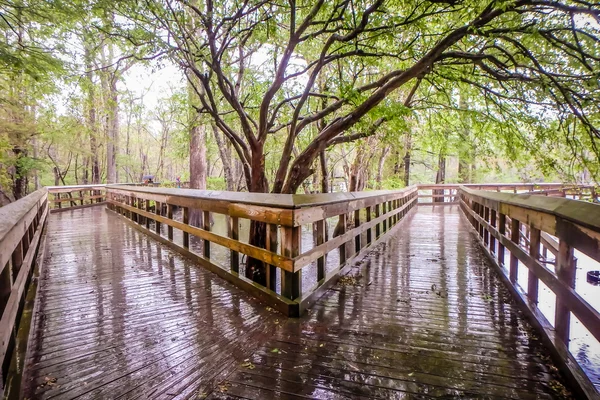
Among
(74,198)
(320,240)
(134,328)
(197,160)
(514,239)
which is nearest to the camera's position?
(134,328)

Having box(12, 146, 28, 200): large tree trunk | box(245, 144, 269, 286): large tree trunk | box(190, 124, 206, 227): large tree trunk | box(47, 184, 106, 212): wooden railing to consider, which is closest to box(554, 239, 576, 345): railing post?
box(245, 144, 269, 286): large tree trunk

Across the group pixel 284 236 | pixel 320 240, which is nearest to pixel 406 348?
pixel 284 236

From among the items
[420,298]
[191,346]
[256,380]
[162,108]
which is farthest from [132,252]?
[162,108]

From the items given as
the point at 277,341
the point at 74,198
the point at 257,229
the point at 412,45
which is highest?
the point at 412,45

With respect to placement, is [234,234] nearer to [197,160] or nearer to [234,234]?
[234,234]

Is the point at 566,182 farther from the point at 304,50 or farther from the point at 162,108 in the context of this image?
the point at 162,108

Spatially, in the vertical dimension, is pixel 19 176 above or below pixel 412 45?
below

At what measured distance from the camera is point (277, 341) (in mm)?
2543

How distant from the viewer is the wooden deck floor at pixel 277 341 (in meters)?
1.97

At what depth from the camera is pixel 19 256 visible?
9.15 ft

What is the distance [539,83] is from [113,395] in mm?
6118

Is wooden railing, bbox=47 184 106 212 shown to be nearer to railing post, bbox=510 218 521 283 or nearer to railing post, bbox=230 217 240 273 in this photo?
railing post, bbox=230 217 240 273

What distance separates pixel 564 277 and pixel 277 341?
2.14 metres

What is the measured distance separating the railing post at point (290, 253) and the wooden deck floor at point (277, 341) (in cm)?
28
